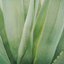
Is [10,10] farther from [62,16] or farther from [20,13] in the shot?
[62,16]

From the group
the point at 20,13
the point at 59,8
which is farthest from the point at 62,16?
the point at 20,13

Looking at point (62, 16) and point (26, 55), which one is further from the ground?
point (62, 16)
